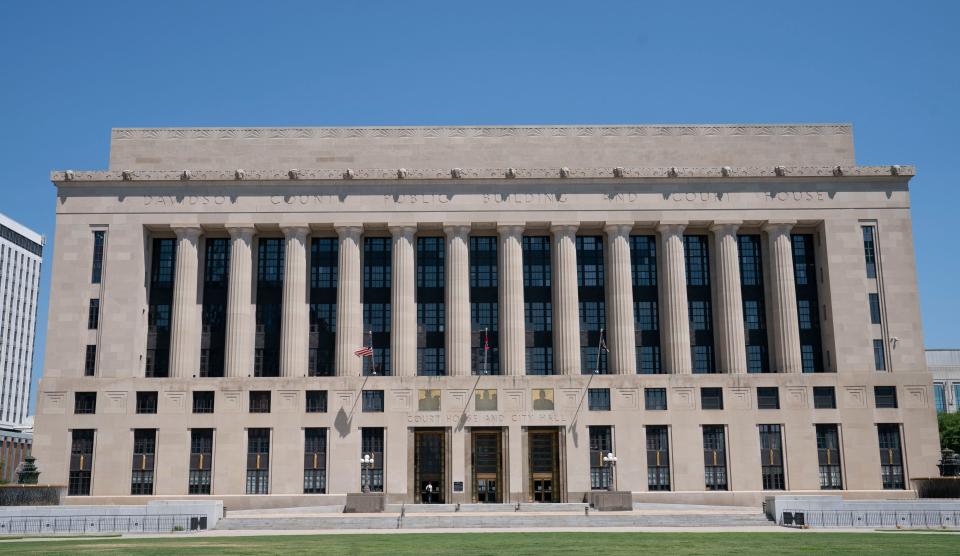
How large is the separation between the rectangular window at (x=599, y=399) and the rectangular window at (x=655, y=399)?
274 cm

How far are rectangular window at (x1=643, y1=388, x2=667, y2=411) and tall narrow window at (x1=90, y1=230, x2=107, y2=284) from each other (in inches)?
1659

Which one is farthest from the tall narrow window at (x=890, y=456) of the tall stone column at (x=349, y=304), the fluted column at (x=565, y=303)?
the tall stone column at (x=349, y=304)

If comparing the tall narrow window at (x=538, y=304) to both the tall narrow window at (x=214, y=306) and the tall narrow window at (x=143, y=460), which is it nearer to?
the tall narrow window at (x=214, y=306)

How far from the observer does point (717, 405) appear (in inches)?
2758

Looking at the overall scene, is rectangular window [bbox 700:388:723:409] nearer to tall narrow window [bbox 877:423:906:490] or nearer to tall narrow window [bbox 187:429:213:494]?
tall narrow window [bbox 877:423:906:490]

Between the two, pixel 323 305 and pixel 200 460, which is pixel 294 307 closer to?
pixel 323 305

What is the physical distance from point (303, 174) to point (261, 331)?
1269cm

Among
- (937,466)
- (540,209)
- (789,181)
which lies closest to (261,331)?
(540,209)

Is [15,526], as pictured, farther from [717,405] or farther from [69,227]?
[717,405]

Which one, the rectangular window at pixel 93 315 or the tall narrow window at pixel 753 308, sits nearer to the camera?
the rectangular window at pixel 93 315

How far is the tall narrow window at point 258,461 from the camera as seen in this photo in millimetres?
68875

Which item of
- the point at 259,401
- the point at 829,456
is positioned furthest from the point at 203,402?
the point at 829,456

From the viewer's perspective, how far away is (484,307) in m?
75.6

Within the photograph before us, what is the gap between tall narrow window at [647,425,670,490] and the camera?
2702 inches
